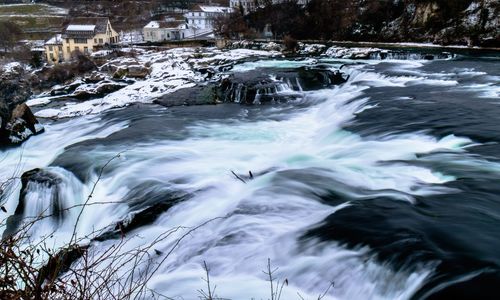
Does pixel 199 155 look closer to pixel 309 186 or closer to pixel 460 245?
pixel 309 186

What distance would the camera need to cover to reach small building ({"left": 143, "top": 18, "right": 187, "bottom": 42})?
227ft

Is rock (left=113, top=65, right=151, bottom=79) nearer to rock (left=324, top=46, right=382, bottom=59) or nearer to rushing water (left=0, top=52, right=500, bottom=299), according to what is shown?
rock (left=324, top=46, right=382, bottom=59)

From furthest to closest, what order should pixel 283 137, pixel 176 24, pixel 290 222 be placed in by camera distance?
1. pixel 176 24
2. pixel 283 137
3. pixel 290 222

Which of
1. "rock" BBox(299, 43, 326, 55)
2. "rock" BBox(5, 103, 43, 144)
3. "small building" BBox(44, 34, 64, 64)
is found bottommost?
"rock" BBox(5, 103, 43, 144)

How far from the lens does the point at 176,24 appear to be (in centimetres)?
7006

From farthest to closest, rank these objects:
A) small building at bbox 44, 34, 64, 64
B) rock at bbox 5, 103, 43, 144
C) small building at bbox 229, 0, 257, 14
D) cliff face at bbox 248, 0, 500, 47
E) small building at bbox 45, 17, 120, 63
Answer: small building at bbox 229, 0, 257, 14 → small building at bbox 45, 17, 120, 63 → small building at bbox 44, 34, 64, 64 → cliff face at bbox 248, 0, 500, 47 → rock at bbox 5, 103, 43, 144

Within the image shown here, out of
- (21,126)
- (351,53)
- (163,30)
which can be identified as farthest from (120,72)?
(163,30)

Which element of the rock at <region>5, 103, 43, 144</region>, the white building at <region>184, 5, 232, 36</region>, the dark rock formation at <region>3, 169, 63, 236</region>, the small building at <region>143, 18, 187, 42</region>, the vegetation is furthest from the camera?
the white building at <region>184, 5, 232, 36</region>

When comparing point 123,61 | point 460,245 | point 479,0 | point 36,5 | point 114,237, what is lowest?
point 114,237

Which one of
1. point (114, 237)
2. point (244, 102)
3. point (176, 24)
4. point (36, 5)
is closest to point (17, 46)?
point (176, 24)

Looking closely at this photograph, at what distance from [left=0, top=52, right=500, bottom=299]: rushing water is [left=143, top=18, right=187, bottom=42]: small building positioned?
184 feet

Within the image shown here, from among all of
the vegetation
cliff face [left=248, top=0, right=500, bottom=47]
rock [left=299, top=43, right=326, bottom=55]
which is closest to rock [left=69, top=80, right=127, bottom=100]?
rock [left=299, top=43, right=326, bottom=55]

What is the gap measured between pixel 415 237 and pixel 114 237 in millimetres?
5080

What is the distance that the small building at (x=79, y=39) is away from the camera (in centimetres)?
5881
